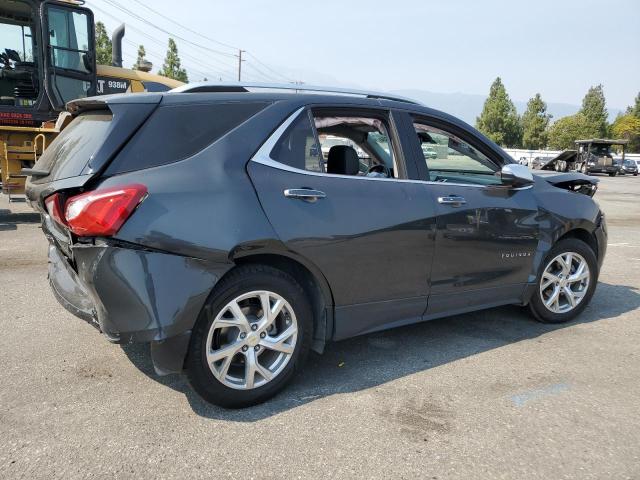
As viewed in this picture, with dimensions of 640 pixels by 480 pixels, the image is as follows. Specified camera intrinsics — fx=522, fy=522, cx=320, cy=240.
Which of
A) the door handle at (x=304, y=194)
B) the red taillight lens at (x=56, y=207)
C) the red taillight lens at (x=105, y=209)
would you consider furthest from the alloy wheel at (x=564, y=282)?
the red taillight lens at (x=56, y=207)

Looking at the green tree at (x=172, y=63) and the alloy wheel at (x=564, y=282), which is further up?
the green tree at (x=172, y=63)

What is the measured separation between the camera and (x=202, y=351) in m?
2.79

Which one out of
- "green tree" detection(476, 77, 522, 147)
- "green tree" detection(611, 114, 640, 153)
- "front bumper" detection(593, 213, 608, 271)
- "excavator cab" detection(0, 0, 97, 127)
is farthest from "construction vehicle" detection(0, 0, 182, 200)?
"green tree" detection(611, 114, 640, 153)

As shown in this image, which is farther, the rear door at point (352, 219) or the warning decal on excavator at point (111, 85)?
the warning decal on excavator at point (111, 85)

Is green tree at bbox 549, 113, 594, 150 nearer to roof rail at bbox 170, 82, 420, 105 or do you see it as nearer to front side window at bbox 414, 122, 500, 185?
front side window at bbox 414, 122, 500, 185

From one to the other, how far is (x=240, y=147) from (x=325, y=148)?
2.51 feet

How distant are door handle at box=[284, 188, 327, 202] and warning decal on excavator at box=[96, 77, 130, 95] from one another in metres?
8.24

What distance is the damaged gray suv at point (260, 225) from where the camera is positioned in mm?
2627

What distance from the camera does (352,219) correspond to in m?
3.17

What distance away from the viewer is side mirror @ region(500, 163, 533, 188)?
3.90m

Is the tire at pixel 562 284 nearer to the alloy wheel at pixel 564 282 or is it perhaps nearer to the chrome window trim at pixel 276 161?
the alloy wheel at pixel 564 282

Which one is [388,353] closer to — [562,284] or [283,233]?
[283,233]

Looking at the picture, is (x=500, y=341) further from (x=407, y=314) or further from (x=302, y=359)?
(x=302, y=359)

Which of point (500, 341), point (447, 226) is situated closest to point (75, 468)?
point (447, 226)
